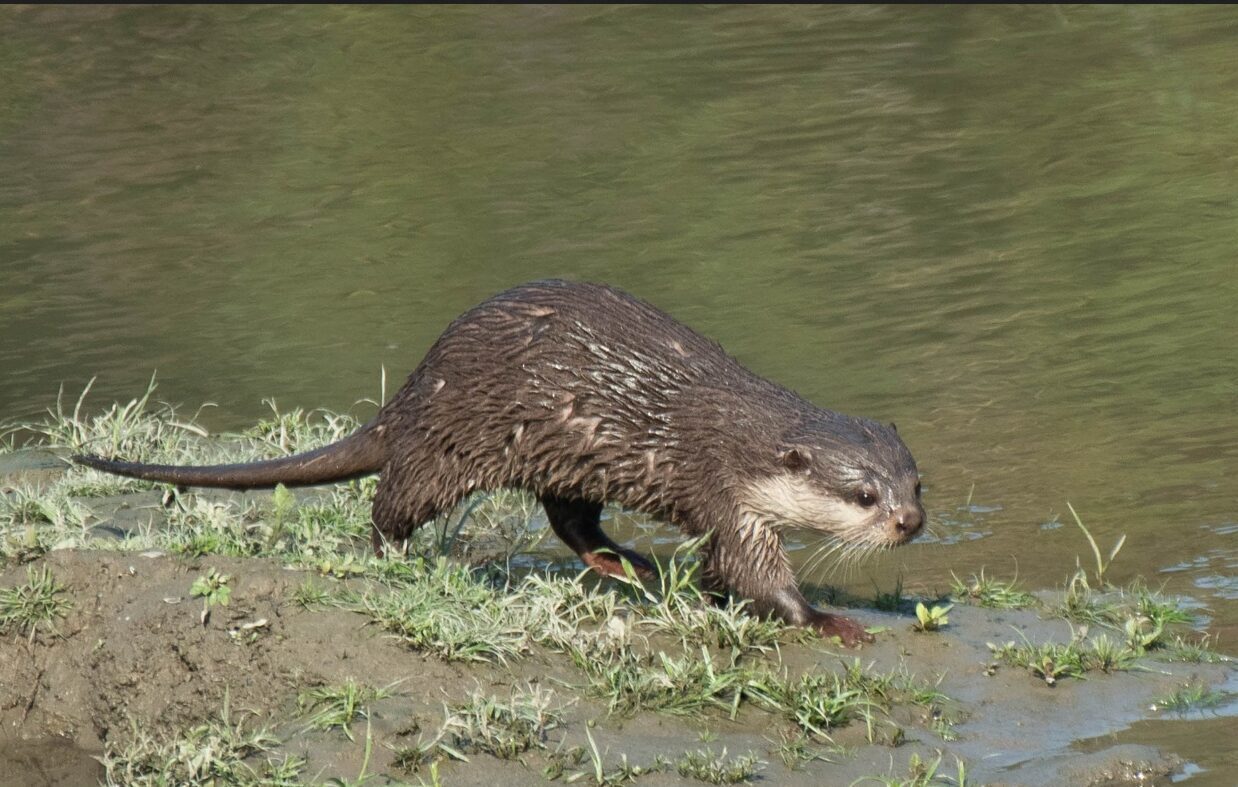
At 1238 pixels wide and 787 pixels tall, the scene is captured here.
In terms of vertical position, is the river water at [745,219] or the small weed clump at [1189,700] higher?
the small weed clump at [1189,700]

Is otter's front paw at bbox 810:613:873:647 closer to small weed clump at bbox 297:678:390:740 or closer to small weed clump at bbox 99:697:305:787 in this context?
small weed clump at bbox 297:678:390:740

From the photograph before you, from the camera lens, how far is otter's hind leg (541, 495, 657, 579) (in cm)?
566

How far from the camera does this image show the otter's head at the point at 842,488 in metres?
4.98

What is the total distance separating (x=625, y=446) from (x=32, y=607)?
63.8 inches

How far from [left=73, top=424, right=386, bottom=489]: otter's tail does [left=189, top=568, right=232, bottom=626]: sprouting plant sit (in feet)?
2.75

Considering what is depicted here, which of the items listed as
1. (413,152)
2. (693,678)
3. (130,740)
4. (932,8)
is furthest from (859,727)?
(932,8)

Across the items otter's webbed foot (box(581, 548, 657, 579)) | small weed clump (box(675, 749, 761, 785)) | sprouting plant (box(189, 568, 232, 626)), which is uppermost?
sprouting plant (box(189, 568, 232, 626))

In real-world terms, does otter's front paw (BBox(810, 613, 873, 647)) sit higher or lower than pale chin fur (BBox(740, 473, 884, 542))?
lower

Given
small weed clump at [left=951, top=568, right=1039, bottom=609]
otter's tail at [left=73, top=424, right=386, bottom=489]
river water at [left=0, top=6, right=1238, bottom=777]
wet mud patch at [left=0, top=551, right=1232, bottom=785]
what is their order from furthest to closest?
river water at [left=0, top=6, right=1238, bottom=777], otter's tail at [left=73, top=424, right=386, bottom=489], small weed clump at [left=951, top=568, right=1039, bottom=609], wet mud patch at [left=0, top=551, right=1232, bottom=785]

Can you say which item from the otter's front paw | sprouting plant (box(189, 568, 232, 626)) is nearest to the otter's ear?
the otter's front paw

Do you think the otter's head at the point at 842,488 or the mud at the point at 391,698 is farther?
the otter's head at the point at 842,488

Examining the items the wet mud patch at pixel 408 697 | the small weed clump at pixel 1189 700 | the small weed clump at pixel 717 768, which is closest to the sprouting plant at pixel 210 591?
the wet mud patch at pixel 408 697

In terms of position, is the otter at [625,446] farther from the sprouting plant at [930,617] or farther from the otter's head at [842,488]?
the sprouting plant at [930,617]

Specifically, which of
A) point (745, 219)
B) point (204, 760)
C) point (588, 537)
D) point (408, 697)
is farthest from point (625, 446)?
point (745, 219)
